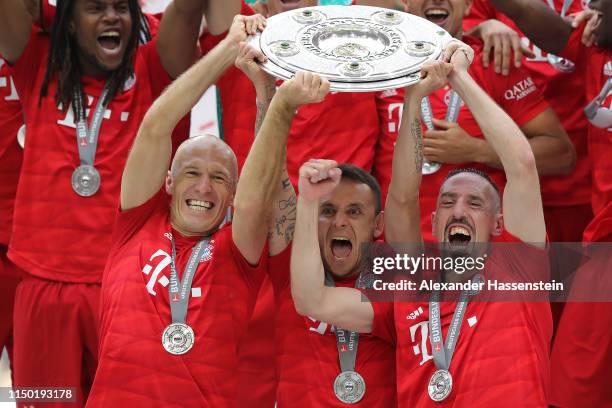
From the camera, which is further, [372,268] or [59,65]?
[59,65]

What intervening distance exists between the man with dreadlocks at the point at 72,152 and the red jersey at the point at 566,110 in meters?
1.42

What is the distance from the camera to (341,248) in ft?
17.5

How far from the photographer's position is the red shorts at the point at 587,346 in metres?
5.77

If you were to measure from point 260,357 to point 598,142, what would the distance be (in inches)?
65.4

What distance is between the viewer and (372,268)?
5270 mm

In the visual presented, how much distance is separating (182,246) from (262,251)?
0.32m

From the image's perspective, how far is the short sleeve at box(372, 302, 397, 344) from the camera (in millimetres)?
5184

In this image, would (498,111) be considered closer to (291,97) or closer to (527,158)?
(527,158)

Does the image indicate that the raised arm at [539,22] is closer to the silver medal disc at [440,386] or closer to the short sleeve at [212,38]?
the short sleeve at [212,38]

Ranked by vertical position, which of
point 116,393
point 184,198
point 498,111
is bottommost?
point 116,393

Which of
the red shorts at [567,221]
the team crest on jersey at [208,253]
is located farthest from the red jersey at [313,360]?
the red shorts at [567,221]

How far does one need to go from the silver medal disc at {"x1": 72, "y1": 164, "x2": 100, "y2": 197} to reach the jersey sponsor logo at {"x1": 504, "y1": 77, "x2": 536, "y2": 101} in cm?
172

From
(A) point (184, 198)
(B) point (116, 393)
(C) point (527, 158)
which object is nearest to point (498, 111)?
(C) point (527, 158)

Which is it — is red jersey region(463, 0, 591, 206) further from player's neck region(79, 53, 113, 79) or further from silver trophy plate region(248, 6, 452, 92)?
player's neck region(79, 53, 113, 79)
